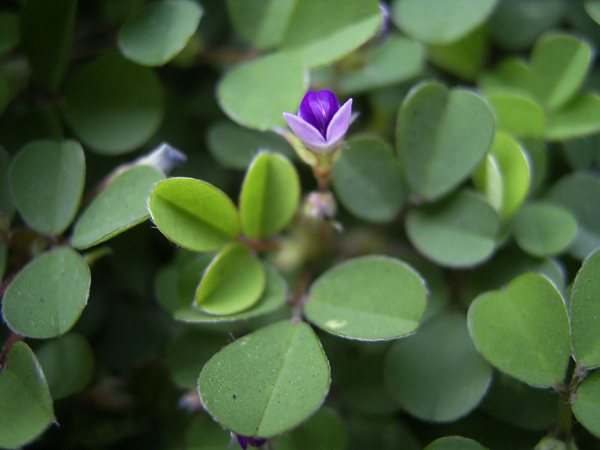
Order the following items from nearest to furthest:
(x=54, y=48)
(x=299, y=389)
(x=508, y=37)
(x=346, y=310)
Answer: (x=299, y=389)
(x=346, y=310)
(x=54, y=48)
(x=508, y=37)

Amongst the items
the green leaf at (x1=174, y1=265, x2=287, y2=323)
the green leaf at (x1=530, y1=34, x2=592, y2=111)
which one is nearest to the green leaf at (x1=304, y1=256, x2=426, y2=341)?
the green leaf at (x1=174, y1=265, x2=287, y2=323)

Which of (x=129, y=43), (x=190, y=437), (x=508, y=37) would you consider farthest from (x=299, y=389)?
(x=508, y=37)

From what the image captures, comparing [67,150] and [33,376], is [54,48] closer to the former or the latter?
[67,150]

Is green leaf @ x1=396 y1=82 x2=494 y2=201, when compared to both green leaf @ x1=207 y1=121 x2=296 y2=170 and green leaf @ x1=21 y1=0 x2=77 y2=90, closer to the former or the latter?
green leaf @ x1=207 y1=121 x2=296 y2=170

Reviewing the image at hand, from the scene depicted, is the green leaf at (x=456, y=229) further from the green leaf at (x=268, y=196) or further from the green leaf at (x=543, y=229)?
the green leaf at (x=268, y=196)

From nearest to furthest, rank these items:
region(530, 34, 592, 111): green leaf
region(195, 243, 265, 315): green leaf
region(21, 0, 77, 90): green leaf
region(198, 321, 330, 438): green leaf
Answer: region(198, 321, 330, 438): green leaf < region(195, 243, 265, 315): green leaf < region(21, 0, 77, 90): green leaf < region(530, 34, 592, 111): green leaf

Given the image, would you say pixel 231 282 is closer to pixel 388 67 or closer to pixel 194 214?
pixel 194 214
